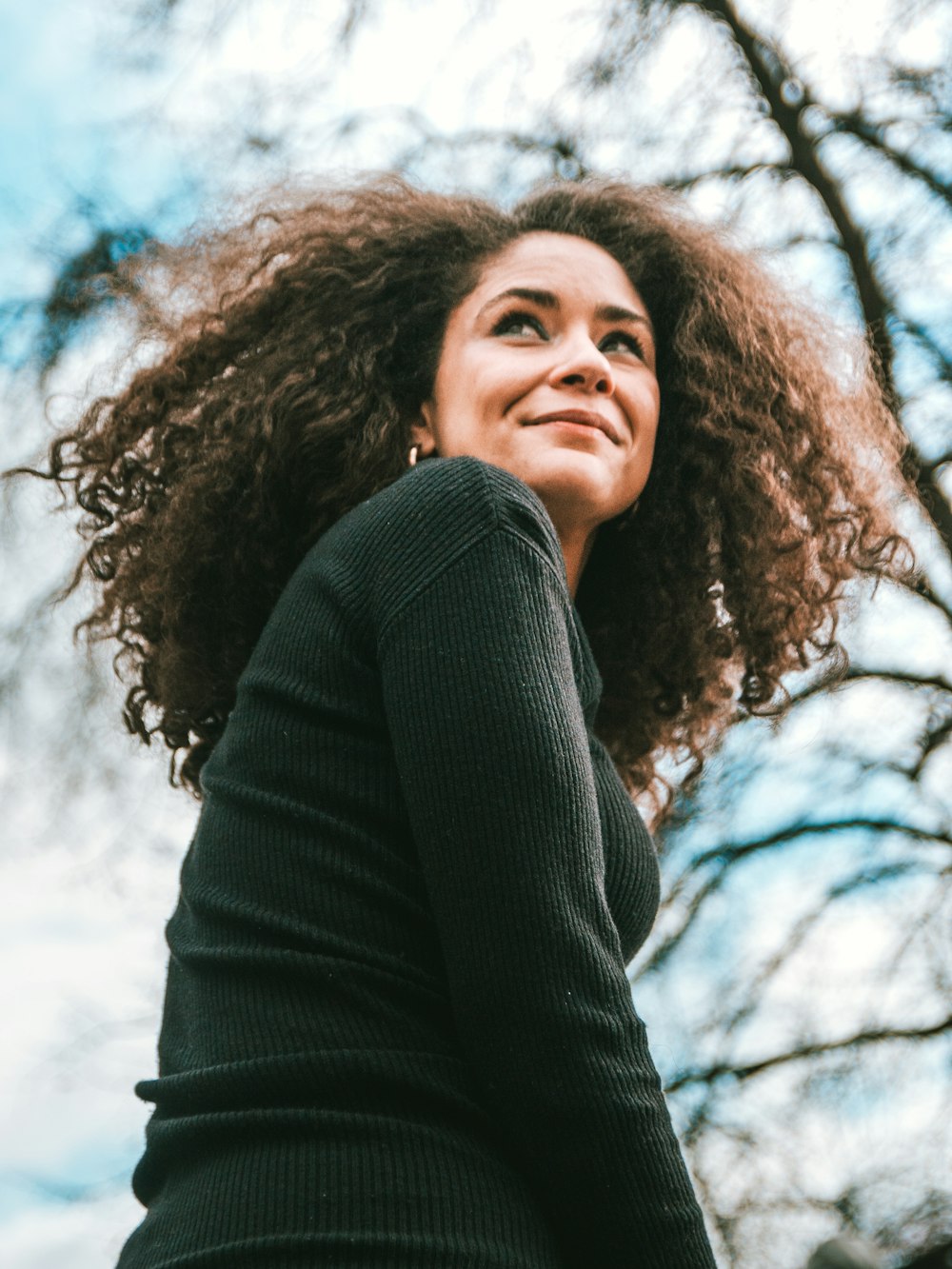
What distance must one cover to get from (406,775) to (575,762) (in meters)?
0.16

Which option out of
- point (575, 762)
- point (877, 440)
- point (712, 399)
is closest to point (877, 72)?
point (877, 440)

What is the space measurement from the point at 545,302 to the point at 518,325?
0.19 feet

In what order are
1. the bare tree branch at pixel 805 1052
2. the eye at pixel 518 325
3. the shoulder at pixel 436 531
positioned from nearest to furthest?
the shoulder at pixel 436 531 → the eye at pixel 518 325 → the bare tree branch at pixel 805 1052

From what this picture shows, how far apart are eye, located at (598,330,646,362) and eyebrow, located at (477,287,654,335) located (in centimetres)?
3

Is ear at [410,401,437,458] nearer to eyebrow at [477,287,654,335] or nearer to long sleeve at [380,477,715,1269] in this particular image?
eyebrow at [477,287,654,335]

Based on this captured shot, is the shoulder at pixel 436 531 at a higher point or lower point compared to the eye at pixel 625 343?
lower

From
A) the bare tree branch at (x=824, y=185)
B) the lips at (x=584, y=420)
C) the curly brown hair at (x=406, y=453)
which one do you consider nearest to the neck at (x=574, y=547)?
the lips at (x=584, y=420)

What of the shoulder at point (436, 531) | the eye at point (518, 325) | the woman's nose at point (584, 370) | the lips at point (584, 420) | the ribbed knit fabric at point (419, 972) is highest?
the eye at point (518, 325)

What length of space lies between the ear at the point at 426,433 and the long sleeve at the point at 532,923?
1.02m

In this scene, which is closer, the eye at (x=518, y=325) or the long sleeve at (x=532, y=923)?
the long sleeve at (x=532, y=923)

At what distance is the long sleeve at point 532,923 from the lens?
3.78 ft

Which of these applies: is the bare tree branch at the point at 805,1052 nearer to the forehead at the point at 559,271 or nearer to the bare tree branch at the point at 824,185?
the bare tree branch at the point at 824,185

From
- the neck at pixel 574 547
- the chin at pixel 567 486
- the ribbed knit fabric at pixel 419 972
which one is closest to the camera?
the ribbed knit fabric at pixel 419 972

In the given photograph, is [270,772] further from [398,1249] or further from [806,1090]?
[806,1090]
